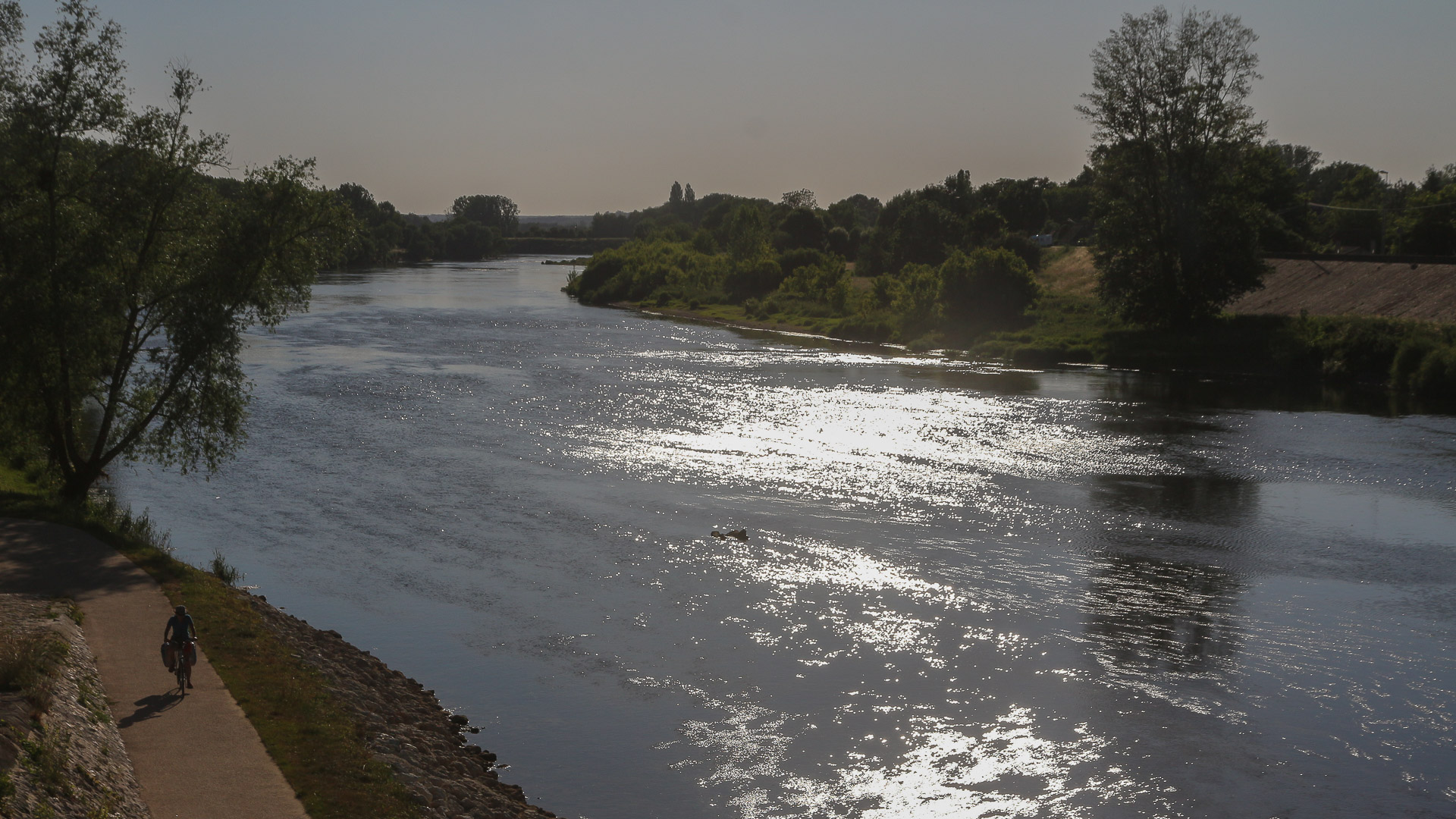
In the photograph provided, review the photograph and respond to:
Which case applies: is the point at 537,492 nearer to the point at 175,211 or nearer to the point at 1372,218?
the point at 175,211

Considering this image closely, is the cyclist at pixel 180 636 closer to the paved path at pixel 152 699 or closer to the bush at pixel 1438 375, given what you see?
the paved path at pixel 152 699

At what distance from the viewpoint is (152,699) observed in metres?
15.7

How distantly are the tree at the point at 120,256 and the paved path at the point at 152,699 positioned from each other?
4487 mm

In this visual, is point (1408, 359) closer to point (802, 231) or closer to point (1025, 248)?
point (1025, 248)

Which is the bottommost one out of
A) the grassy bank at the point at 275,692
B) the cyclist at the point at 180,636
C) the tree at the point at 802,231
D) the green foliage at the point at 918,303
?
the grassy bank at the point at 275,692

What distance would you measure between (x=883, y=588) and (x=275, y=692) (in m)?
15.2

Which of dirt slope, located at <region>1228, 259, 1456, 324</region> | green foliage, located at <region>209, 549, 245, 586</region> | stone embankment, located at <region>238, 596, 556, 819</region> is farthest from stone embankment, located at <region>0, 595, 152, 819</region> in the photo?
dirt slope, located at <region>1228, 259, 1456, 324</region>

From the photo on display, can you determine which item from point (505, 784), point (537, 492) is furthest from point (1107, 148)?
point (505, 784)

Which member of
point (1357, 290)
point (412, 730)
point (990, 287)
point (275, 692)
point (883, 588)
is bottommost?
point (412, 730)

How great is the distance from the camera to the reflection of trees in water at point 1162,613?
77.0ft

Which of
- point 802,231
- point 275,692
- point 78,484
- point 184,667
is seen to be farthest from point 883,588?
point 802,231

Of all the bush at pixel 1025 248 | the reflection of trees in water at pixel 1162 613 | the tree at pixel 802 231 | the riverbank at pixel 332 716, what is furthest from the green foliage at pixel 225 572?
Answer: the tree at pixel 802 231

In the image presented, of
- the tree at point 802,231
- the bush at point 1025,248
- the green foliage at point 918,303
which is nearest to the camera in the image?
the green foliage at point 918,303

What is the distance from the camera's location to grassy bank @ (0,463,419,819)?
13.8 metres
